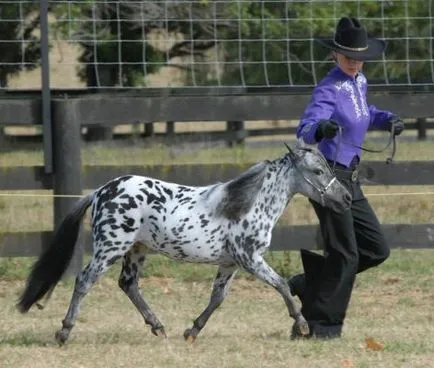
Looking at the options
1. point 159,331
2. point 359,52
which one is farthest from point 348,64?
point 159,331

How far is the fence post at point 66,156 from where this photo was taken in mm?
9812

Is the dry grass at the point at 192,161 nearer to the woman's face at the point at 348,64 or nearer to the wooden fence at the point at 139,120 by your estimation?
the wooden fence at the point at 139,120

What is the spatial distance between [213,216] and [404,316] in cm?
207

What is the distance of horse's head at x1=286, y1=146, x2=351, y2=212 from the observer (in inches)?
279

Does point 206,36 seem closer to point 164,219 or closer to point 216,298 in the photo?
point 216,298

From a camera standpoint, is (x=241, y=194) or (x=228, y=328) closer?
(x=241, y=194)

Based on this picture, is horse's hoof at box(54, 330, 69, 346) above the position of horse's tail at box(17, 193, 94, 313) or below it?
below

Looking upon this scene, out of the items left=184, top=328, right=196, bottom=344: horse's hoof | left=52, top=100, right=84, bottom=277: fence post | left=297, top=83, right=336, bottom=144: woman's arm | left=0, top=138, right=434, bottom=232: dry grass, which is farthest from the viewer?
left=0, top=138, right=434, bottom=232: dry grass

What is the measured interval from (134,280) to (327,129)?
1599 millimetres

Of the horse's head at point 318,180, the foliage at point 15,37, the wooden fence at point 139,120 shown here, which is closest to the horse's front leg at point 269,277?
the horse's head at point 318,180

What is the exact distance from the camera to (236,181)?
7.25 meters

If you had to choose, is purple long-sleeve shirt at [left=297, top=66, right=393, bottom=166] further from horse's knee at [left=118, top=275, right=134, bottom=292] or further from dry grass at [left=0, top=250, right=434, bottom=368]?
horse's knee at [left=118, top=275, right=134, bottom=292]

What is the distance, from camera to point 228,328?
810 centimetres

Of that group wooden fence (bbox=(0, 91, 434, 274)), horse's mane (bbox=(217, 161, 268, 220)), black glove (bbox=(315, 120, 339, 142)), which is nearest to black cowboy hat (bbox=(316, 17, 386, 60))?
black glove (bbox=(315, 120, 339, 142))
